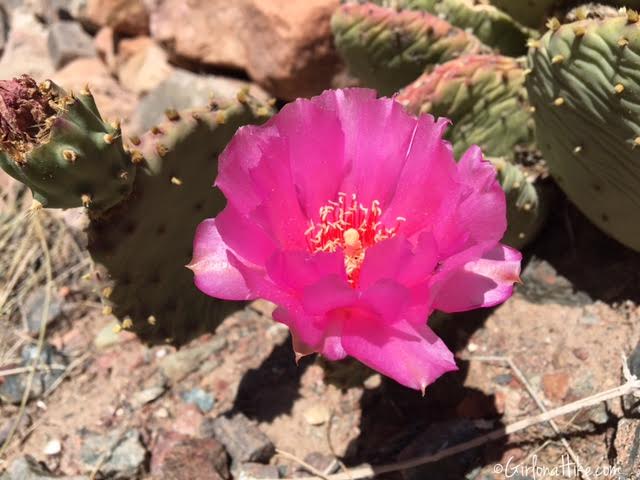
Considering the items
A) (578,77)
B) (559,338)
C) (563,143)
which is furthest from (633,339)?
(578,77)

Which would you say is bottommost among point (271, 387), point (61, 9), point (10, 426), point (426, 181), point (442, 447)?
point (10, 426)

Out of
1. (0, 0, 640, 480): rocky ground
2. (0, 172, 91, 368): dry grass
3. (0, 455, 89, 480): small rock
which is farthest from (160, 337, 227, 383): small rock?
(0, 172, 91, 368): dry grass

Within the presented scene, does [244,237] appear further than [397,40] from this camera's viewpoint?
No

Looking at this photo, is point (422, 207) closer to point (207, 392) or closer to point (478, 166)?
point (478, 166)

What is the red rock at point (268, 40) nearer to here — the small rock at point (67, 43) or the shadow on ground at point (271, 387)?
the small rock at point (67, 43)

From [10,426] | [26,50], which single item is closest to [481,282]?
[10,426]

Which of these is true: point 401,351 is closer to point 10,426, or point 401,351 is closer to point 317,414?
point 317,414
